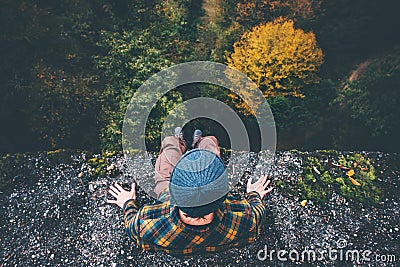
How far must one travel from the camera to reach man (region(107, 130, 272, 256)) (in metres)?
1.87

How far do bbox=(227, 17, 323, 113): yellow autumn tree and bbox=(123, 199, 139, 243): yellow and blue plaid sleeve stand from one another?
11.4 ft

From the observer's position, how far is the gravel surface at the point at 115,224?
3.59 m

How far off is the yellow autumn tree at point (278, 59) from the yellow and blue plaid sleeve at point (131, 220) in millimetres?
3463

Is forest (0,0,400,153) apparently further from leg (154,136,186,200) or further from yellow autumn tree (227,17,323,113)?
leg (154,136,186,200)

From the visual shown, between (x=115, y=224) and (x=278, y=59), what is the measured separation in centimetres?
373

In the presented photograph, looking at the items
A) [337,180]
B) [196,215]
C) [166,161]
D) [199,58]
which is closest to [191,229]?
[196,215]

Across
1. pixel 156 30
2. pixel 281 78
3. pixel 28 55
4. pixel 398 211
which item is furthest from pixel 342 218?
pixel 28 55

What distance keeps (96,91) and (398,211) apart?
15.3ft

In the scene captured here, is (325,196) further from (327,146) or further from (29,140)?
(29,140)

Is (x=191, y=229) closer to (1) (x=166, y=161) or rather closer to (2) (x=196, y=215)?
(2) (x=196, y=215)

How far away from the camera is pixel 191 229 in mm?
2154

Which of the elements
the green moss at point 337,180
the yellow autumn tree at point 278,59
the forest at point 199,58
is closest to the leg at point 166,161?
the forest at point 199,58

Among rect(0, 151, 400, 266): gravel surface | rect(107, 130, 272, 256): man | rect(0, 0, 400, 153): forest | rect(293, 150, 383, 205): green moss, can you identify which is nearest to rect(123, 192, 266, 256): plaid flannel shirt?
rect(107, 130, 272, 256): man

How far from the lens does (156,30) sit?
628 cm
